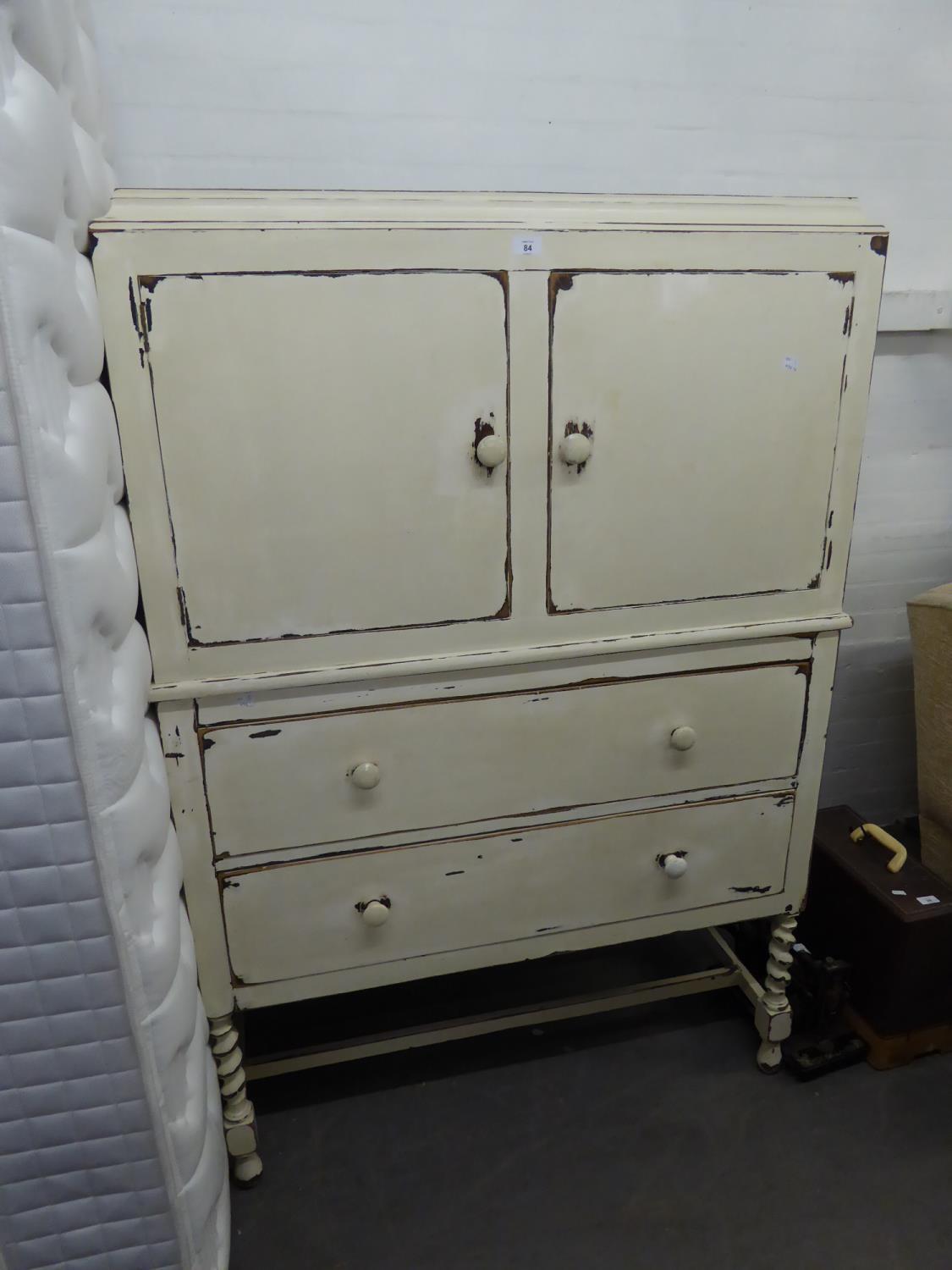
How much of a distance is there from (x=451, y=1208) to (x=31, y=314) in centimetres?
151

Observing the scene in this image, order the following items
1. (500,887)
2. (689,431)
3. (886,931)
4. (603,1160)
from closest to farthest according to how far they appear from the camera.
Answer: (689,431), (500,887), (603,1160), (886,931)

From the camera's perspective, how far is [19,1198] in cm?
116

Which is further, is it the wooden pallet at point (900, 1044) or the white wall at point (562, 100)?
the wooden pallet at point (900, 1044)

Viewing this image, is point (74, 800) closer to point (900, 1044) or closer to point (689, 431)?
point (689, 431)

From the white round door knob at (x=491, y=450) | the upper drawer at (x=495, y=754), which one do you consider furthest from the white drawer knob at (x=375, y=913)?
the white round door knob at (x=491, y=450)

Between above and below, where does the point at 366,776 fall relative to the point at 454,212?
below

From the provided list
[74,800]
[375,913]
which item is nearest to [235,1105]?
[375,913]

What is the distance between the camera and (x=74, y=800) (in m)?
1.04

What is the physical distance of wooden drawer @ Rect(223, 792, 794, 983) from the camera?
4.43 feet

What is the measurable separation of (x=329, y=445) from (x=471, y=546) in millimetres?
247

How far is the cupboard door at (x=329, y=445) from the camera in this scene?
1.09 meters

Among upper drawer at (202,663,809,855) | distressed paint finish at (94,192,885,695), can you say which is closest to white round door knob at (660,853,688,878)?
upper drawer at (202,663,809,855)

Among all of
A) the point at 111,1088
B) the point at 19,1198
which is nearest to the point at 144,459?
the point at 111,1088

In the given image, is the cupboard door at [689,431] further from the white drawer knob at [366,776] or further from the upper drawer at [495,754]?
the white drawer knob at [366,776]
